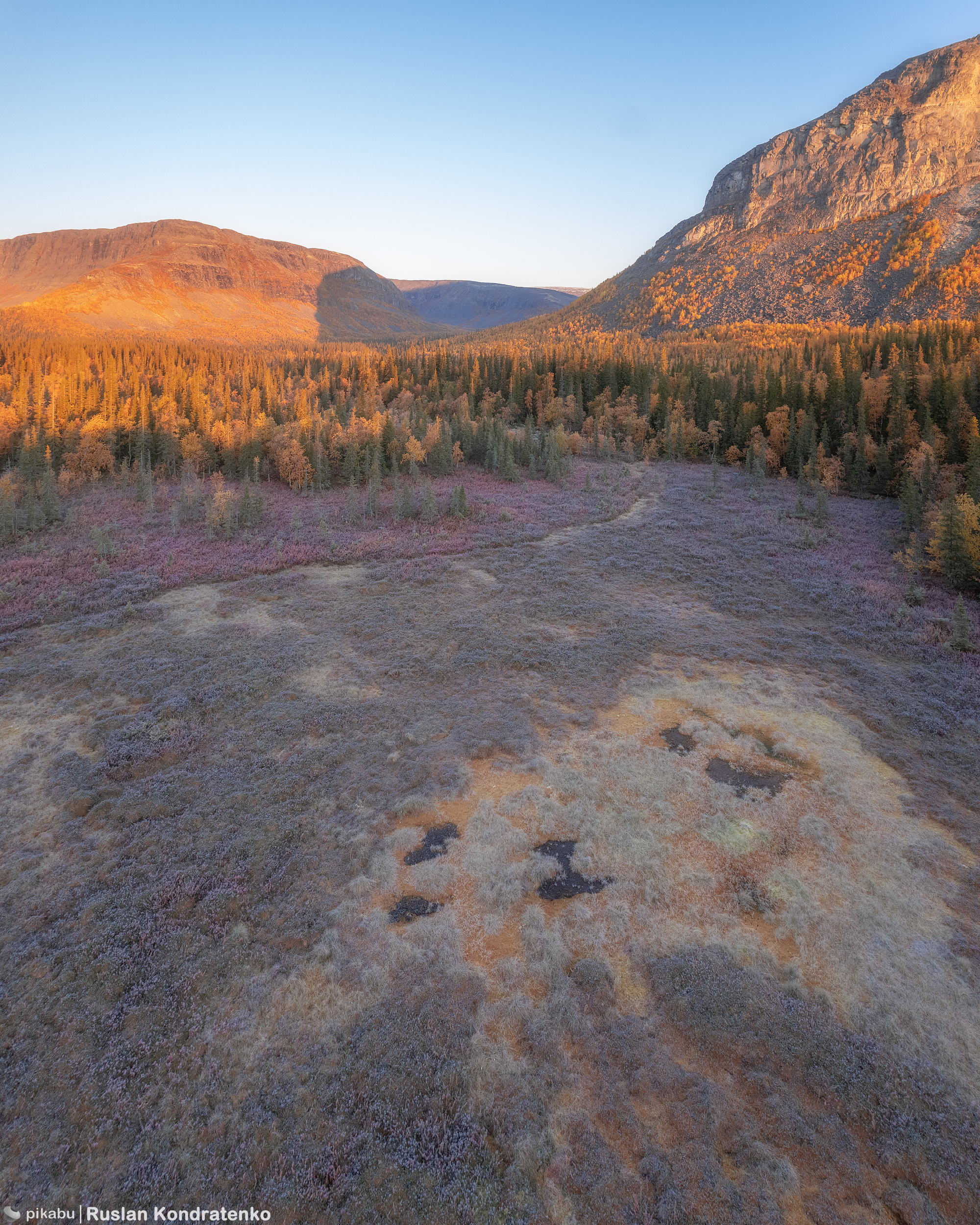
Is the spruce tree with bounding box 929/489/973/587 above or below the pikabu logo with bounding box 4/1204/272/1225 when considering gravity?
above

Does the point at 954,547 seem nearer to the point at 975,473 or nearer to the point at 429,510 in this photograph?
the point at 975,473

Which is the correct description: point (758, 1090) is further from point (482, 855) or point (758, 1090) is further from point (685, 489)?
point (685, 489)

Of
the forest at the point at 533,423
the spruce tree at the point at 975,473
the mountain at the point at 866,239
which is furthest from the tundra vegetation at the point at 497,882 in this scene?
the mountain at the point at 866,239

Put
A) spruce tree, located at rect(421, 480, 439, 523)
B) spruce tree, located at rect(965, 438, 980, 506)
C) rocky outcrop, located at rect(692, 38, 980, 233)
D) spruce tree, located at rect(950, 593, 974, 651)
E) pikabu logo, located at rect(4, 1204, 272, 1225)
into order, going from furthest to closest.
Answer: rocky outcrop, located at rect(692, 38, 980, 233)
spruce tree, located at rect(421, 480, 439, 523)
spruce tree, located at rect(965, 438, 980, 506)
spruce tree, located at rect(950, 593, 974, 651)
pikabu logo, located at rect(4, 1204, 272, 1225)

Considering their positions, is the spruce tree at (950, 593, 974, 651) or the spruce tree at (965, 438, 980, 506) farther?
the spruce tree at (965, 438, 980, 506)

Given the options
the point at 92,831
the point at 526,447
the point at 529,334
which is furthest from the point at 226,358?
the point at 92,831

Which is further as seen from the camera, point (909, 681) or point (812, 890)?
point (909, 681)

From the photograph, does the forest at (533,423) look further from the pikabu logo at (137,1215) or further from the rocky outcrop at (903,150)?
A: the rocky outcrop at (903,150)

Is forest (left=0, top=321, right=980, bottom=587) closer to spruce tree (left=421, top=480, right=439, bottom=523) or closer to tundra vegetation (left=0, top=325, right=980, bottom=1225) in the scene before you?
spruce tree (left=421, top=480, right=439, bottom=523)

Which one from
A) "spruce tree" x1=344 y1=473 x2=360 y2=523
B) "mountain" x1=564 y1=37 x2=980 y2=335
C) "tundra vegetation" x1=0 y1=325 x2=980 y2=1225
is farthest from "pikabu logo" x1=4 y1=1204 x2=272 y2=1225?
"mountain" x1=564 y1=37 x2=980 y2=335
